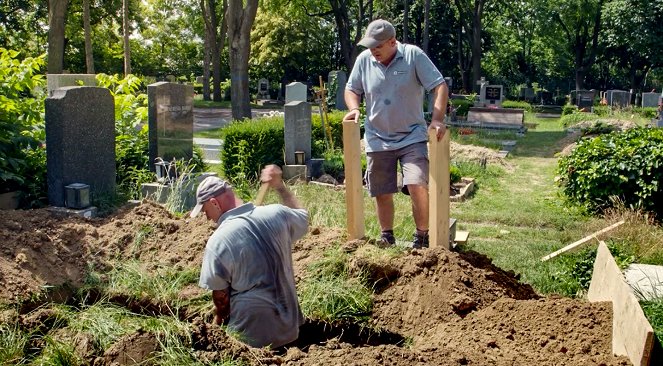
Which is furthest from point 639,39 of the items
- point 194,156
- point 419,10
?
point 194,156

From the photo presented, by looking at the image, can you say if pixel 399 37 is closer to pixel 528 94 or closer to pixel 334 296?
pixel 528 94

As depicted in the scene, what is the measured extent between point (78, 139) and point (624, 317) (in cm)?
611

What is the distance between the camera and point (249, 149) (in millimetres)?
12453

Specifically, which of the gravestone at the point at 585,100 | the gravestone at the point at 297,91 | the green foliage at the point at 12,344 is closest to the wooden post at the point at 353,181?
the green foliage at the point at 12,344

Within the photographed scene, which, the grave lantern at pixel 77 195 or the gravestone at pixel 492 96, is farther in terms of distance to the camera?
the gravestone at pixel 492 96

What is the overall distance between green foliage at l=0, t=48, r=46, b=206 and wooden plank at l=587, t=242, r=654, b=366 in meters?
5.74

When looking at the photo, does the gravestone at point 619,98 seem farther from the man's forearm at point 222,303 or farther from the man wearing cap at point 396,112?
the man's forearm at point 222,303

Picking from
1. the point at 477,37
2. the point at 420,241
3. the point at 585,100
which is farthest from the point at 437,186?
the point at 477,37

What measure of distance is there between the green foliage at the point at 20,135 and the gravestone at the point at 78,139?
310 millimetres

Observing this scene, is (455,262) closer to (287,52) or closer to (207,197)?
(207,197)

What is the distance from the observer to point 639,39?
3981 cm

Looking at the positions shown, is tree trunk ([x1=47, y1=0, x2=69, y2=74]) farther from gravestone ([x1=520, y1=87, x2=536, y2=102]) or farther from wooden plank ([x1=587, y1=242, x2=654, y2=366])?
gravestone ([x1=520, y1=87, x2=536, y2=102])

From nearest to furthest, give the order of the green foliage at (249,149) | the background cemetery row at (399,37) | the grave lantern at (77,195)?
the grave lantern at (77,195)
the green foliage at (249,149)
the background cemetery row at (399,37)

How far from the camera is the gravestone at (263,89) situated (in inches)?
1732
